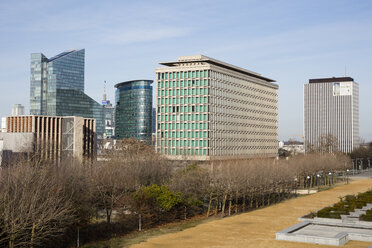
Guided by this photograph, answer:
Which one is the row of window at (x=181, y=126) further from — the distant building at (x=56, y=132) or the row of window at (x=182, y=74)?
the distant building at (x=56, y=132)

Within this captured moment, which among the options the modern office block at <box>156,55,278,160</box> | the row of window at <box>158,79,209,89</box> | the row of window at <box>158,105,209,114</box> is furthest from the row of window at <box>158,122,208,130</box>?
the row of window at <box>158,79,209,89</box>

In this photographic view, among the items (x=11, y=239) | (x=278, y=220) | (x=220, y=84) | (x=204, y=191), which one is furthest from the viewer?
(x=220, y=84)

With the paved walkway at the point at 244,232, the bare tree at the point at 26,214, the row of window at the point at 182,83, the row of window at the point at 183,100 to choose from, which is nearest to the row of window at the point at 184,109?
the row of window at the point at 183,100

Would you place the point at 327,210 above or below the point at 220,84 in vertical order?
below

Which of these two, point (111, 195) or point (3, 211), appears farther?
point (111, 195)

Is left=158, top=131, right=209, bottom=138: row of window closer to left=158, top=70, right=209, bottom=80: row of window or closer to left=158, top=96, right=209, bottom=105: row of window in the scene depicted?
left=158, top=96, right=209, bottom=105: row of window

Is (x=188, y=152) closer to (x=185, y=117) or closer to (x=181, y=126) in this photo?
(x=181, y=126)

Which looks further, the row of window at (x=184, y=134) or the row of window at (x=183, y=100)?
the row of window at (x=184, y=134)

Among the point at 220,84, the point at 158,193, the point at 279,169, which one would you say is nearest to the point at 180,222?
the point at 158,193

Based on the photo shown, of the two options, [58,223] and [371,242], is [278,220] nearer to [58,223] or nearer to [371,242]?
[371,242]

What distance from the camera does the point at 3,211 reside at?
3562 centimetres

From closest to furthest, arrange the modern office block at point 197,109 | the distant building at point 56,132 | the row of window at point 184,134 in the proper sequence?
the distant building at point 56,132 → the modern office block at point 197,109 → the row of window at point 184,134

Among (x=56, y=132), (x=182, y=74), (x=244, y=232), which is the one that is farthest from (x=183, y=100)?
(x=244, y=232)

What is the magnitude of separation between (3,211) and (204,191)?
3283 cm
